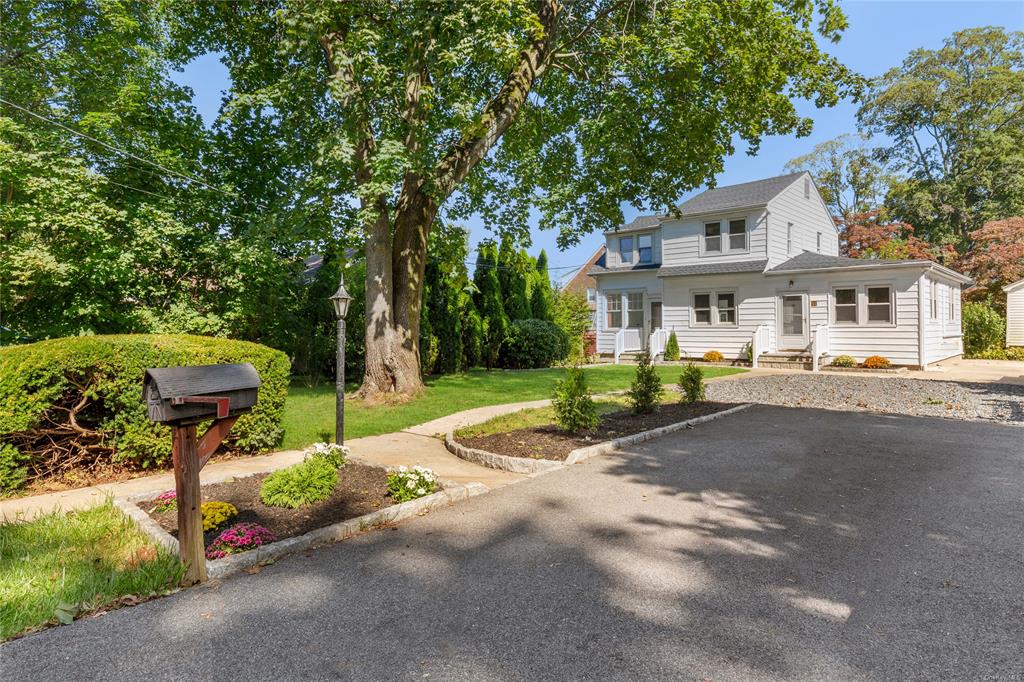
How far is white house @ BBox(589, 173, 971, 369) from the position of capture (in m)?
16.8

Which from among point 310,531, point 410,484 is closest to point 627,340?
point 410,484

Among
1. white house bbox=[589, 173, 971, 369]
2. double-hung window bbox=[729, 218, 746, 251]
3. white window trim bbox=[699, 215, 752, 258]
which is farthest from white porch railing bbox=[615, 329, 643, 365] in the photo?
double-hung window bbox=[729, 218, 746, 251]

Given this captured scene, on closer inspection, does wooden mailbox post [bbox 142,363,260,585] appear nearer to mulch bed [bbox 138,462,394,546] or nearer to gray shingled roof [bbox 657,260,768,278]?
mulch bed [bbox 138,462,394,546]

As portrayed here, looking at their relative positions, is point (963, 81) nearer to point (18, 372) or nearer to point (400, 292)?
point (400, 292)

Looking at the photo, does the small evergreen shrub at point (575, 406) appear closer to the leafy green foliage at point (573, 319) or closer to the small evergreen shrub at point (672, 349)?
the leafy green foliage at point (573, 319)

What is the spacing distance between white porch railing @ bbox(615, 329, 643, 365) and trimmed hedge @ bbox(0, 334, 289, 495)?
58.9 ft

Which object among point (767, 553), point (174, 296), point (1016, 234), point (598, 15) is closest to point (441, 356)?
point (174, 296)

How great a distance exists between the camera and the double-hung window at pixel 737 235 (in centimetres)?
1938

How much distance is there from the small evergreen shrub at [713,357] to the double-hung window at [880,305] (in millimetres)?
4720

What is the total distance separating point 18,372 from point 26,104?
12385 mm

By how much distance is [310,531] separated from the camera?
13.1 ft

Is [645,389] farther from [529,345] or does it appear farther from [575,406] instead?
[529,345]

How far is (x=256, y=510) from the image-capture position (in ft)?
14.7

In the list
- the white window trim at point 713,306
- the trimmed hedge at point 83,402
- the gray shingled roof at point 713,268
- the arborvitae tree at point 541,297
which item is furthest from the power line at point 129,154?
the white window trim at point 713,306
